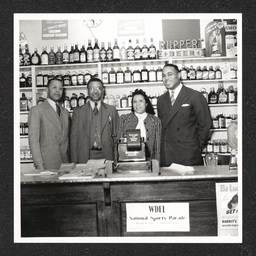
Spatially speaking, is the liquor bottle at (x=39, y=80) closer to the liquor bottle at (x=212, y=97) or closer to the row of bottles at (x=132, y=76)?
the row of bottles at (x=132, y=76)

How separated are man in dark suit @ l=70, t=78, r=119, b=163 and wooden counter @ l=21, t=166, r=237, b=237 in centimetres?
112

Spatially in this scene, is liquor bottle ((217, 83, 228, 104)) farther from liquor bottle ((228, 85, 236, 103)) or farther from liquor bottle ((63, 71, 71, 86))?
liquor bottle ((63, 71, 71, 86))

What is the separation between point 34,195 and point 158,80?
210 centimetres

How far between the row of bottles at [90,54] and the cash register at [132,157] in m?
1.66

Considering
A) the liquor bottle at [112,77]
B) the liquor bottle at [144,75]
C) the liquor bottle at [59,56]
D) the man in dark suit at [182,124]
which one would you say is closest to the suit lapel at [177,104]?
the man in dark suit at [182,124]

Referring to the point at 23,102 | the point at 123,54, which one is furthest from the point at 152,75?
the point at 23,102

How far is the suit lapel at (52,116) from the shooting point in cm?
316

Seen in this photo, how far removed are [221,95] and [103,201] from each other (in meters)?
2.18

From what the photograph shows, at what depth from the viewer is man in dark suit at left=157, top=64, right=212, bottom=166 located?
321 cm

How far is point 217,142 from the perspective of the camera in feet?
12.8

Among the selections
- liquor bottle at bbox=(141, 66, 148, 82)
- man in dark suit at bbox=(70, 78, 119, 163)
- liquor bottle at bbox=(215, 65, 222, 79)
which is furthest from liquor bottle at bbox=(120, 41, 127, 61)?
liquor bottle at bbox=(215, 65, 222, 79)
